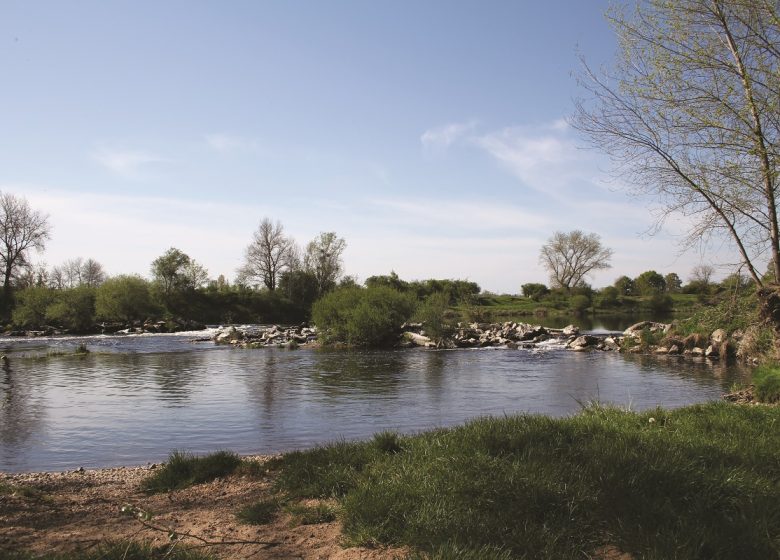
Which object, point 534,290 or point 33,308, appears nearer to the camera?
point 33,308

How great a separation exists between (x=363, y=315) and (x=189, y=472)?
2449 centimetres

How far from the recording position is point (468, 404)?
50.9 feet

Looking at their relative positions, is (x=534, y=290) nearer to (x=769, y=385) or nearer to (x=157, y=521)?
(x=769, y=385)

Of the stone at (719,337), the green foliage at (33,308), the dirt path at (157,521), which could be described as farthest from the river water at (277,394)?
the green foliage at (33,308)

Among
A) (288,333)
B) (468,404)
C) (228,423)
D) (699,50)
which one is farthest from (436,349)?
(699,50)

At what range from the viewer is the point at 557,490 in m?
4.84

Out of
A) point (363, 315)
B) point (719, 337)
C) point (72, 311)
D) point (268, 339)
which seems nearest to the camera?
point (719, 337)

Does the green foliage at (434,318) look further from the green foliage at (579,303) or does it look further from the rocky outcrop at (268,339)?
the green foliage at (579,303)

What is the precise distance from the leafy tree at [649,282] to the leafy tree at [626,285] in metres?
0.81

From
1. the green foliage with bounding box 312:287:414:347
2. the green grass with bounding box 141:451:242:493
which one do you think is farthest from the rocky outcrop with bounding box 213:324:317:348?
the green grass with bounding box 141:451:242:493

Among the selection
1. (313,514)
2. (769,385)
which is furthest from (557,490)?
(769,385)

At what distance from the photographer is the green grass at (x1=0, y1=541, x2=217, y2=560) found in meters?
4.12

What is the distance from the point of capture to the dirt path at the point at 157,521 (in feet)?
15.2

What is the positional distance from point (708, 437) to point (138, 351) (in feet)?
102
